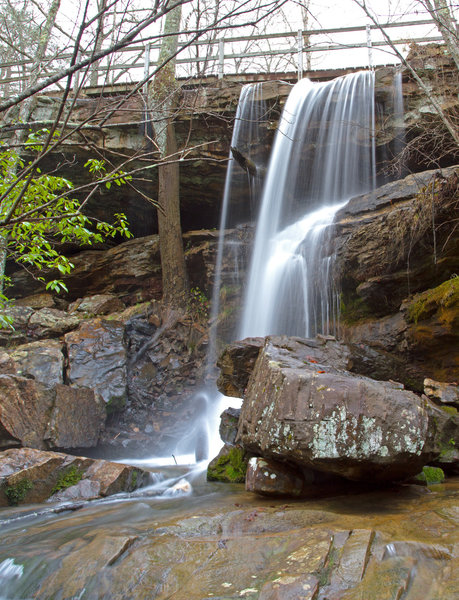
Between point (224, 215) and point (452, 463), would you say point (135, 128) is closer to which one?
point (224, 215)

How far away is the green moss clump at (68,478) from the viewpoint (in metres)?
4.64

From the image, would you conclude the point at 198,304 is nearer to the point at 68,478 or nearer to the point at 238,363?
the point at 238,363

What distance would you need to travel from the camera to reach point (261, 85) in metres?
11.4

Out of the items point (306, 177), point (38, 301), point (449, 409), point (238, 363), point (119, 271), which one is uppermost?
point (306, 177)

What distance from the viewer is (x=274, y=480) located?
12.3 ft

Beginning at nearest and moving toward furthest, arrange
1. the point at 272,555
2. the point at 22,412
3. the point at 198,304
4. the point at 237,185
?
the point at 272,555
the point at 22,412
the point at 198,304
the point at 237,185

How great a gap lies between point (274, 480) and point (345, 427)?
89 cm

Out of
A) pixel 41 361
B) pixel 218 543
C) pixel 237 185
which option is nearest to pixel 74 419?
pixel 41 361

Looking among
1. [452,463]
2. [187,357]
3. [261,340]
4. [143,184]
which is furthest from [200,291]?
[452,463]

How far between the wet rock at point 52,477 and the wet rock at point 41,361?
299 cm

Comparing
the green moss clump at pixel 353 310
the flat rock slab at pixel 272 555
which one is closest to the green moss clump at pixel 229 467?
the flat rock slab at pixel 272 555

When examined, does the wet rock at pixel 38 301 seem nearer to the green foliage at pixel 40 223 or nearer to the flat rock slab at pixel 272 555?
the green foliage at pixel 40 223

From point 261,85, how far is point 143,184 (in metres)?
4.45

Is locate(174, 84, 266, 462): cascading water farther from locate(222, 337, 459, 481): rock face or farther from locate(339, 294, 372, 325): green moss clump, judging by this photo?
locate(222, 337, 459, 481): rock face
